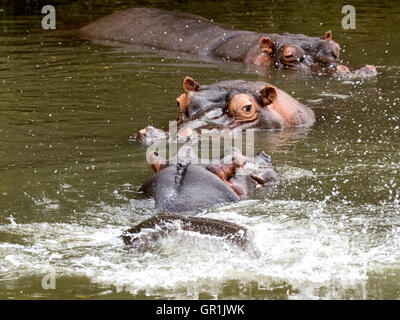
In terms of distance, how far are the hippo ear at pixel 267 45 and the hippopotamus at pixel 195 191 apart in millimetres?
6465

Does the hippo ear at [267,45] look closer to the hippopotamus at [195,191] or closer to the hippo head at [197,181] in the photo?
the hippopotamus at [195,191]

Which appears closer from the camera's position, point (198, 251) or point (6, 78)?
point (198, 251)

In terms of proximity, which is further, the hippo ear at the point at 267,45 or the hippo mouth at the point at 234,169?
the hippo ear at the point at 267,45

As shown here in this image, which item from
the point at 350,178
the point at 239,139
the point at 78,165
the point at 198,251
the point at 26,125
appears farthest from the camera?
the point at 26,125

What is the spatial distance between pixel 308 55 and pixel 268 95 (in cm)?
407

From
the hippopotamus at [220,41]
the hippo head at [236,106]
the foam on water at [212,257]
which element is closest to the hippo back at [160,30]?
the hippopotamus at [220,41]

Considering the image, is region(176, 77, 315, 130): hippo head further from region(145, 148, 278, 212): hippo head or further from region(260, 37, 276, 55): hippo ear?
region(260, 37, 276, 55): hippo ear

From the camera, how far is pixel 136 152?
8.66m

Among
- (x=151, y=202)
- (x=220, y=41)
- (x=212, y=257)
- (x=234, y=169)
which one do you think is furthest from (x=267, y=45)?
(x=212, y=257)

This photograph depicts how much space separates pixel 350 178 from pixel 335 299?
105 inches

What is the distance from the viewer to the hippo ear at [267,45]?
13484mm
